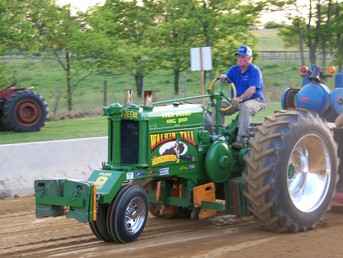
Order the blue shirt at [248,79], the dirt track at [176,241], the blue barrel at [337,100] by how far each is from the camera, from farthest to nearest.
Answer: the blue barrel at [337,100], the blue shirt at [248,79], the dirt track at [176,241]

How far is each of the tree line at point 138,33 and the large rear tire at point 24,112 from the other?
4.39 m

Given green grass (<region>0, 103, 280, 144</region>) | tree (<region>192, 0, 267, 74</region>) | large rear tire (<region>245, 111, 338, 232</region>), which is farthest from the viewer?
tree (<region>192, 0, 267, 74</region>)

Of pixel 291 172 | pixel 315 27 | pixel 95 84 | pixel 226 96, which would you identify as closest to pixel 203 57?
pixel 226 96

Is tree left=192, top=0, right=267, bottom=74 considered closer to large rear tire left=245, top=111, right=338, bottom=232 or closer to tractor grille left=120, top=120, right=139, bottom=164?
large rear tire left=245, top=111, right=338, bottom=232

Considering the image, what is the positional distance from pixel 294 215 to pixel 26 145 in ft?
14.9

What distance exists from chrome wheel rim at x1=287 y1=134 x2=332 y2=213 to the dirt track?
1.13ft

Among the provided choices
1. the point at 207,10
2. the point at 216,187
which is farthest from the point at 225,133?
the point at 207,10

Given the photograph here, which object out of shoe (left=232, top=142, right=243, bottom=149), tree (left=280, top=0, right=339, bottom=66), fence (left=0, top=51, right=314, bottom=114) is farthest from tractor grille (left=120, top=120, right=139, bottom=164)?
tree (left=280, top=0, right=339, bottom=66)

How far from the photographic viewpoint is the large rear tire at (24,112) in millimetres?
16047

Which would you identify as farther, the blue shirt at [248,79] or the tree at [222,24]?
the tree at [222,24]

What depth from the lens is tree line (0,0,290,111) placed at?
867 inches

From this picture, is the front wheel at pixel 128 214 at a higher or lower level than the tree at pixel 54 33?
lower

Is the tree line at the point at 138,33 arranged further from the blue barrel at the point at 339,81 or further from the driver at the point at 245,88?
the driver at the point at 245,88

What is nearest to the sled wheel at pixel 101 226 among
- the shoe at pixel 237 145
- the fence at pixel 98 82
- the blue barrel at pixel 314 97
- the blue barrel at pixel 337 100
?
the shoe at pixel 237 145
